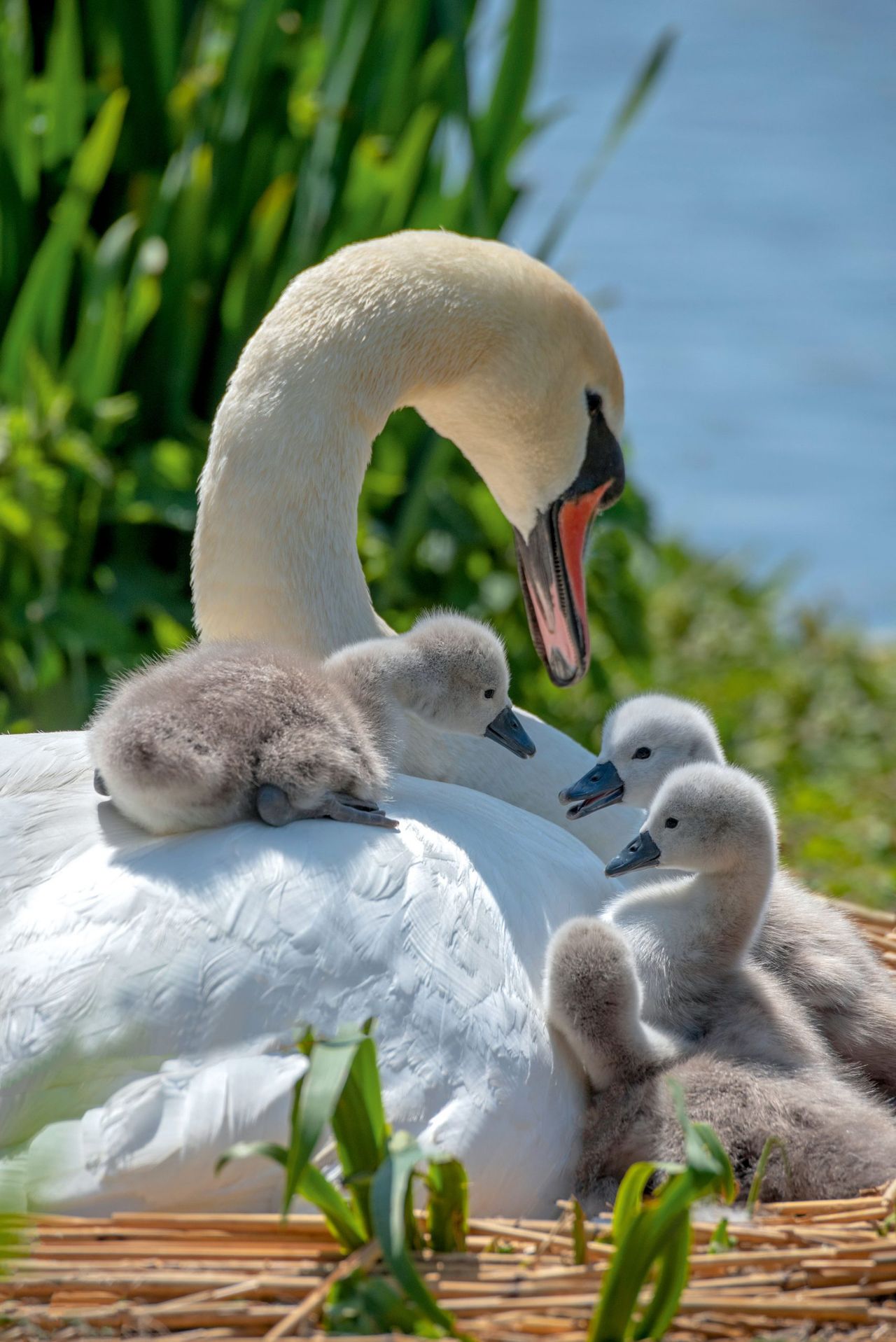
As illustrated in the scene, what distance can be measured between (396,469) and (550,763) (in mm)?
1982

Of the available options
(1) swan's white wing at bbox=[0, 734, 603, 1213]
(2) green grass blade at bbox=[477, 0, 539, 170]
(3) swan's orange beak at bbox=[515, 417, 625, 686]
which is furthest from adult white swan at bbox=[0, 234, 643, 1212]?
(2) green grass blade at bbox=[477, 0, 539, 170]

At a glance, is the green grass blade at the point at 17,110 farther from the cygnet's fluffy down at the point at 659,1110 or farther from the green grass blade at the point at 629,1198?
the green grass blade at the point at 629,1198

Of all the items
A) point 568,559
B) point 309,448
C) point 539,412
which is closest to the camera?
point 309,448

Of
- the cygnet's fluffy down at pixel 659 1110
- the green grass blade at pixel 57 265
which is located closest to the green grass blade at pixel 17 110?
the green grass blade at pixel 57 265

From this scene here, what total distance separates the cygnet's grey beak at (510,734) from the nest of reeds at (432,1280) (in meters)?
0.87

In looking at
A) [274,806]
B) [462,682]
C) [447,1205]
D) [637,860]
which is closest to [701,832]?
[637,860]

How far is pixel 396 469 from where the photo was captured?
4891mm

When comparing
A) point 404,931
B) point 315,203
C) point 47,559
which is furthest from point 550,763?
point 315,203

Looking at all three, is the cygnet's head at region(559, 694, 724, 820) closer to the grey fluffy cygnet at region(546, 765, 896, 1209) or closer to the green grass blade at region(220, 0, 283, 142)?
the grey fluffy cygnet at region(546, 765, 896, 1209)

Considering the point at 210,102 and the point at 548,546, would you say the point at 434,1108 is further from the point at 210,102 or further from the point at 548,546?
the point at 210,102

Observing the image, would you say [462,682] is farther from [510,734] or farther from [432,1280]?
[432,1280]

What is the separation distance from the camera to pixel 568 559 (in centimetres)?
325

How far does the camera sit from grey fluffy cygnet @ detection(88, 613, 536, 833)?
2.22 m

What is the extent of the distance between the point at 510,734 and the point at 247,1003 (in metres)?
0.87
